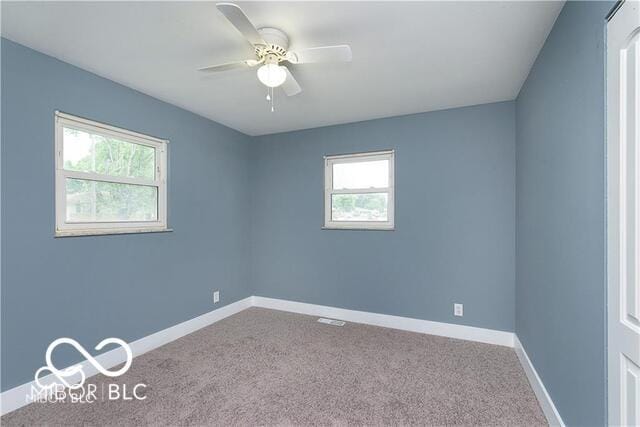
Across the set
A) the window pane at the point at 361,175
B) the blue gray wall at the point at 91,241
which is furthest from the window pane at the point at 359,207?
the blue gray wall at the point at 91,241

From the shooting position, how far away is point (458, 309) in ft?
9.99

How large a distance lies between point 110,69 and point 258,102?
4.05ft

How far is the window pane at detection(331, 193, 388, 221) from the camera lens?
137 inches

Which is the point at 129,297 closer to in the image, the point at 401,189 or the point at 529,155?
the point at 401,189

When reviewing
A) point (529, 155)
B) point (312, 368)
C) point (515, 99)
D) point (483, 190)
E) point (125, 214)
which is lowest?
point (312, 368)

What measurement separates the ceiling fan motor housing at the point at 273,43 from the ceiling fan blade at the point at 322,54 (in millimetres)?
68

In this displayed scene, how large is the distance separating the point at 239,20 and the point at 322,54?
20.1 inches

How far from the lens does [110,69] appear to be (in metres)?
2.28

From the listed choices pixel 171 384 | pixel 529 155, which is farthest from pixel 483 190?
pixel 171 384

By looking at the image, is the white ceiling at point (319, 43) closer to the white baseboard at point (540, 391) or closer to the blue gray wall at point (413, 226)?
the blue gray wall at point (413, 226)

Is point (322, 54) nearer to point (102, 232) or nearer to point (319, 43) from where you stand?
point (319, 43)

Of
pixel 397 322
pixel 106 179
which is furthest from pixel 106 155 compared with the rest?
pixel 397 322

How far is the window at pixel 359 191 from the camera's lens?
11.3 ft

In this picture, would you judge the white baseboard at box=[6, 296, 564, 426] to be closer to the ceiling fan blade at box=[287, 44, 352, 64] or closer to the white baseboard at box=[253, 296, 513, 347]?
the white baseboard at box=[253, 296, 513, 347]
